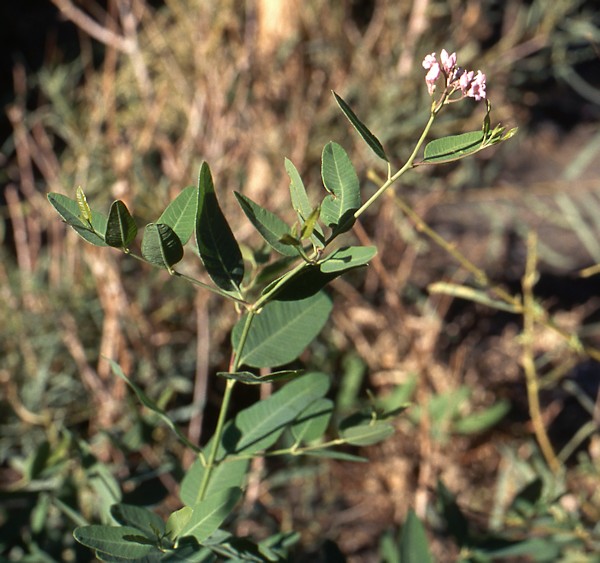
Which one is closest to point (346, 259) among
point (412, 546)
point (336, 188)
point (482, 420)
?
point (336, 188)

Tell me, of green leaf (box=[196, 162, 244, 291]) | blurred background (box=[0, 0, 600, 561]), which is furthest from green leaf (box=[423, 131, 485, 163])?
blurred background (box=[0, 0, 600, 561])

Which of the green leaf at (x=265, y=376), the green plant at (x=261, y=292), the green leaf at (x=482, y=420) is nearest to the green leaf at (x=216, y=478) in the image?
the green plant at (x=261, y=292)

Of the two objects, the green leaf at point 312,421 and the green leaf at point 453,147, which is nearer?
the green leaf at point 453,147

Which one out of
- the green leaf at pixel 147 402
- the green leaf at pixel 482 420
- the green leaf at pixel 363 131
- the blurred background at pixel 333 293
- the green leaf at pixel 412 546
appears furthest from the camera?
the green leaf at pixel 482 420

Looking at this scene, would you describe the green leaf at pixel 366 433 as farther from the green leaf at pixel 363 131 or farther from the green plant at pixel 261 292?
the green leaf at pixel 363 131

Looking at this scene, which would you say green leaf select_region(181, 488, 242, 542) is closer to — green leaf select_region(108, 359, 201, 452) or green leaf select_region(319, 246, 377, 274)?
green leaf select_region(108, 359, 201, 452)

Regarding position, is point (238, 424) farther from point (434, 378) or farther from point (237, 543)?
point (434, 378)
